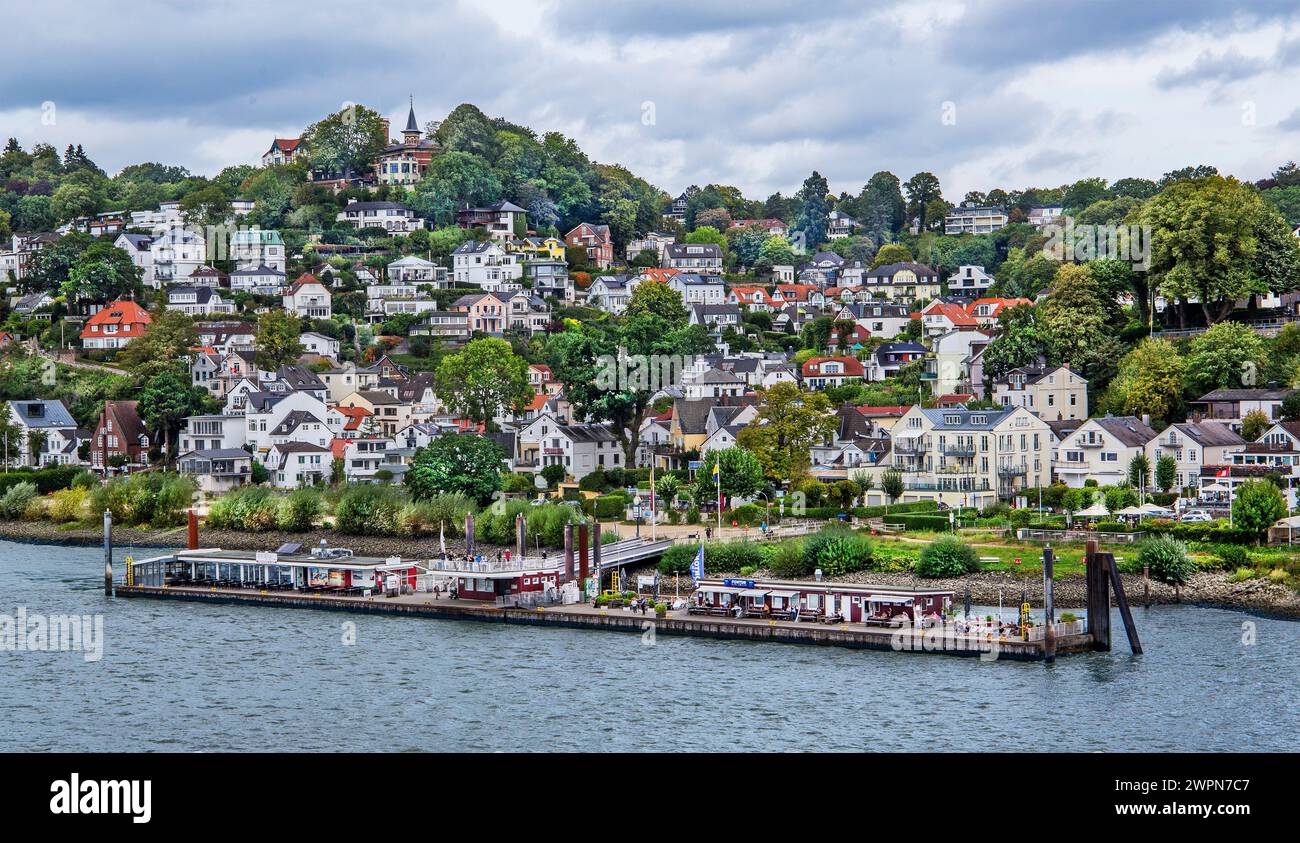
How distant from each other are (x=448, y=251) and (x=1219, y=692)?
90.6 m

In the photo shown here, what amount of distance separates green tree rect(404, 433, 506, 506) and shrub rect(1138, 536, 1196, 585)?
28.2m

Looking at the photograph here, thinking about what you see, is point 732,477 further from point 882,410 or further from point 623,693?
point 623,693

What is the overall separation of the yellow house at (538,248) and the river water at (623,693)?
3035 inches

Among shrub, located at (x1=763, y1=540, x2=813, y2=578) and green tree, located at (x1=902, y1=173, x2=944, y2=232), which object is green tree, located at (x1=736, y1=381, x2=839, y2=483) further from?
green tree, located at (x1=902, y1=173, x2=944, y2=232)

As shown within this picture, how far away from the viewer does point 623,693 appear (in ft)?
127

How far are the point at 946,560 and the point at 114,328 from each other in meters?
67.1

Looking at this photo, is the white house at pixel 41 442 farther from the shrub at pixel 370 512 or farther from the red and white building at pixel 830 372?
the red and white building at pixel 830 372

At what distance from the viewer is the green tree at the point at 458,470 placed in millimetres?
68250

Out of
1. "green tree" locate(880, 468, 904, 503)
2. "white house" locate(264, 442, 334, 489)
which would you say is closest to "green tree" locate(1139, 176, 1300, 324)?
"green tree" locate(880, 468, 904, 503)

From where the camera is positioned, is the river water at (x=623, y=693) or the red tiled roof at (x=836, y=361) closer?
the river water at (x=623, y=693)

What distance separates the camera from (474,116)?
146375 mm

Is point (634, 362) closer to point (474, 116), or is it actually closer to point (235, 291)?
point (235, 291)

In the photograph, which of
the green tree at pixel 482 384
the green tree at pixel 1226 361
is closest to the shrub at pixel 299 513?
the green tree at pixel 482 384

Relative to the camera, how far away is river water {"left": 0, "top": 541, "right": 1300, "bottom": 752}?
34344 millimetres
